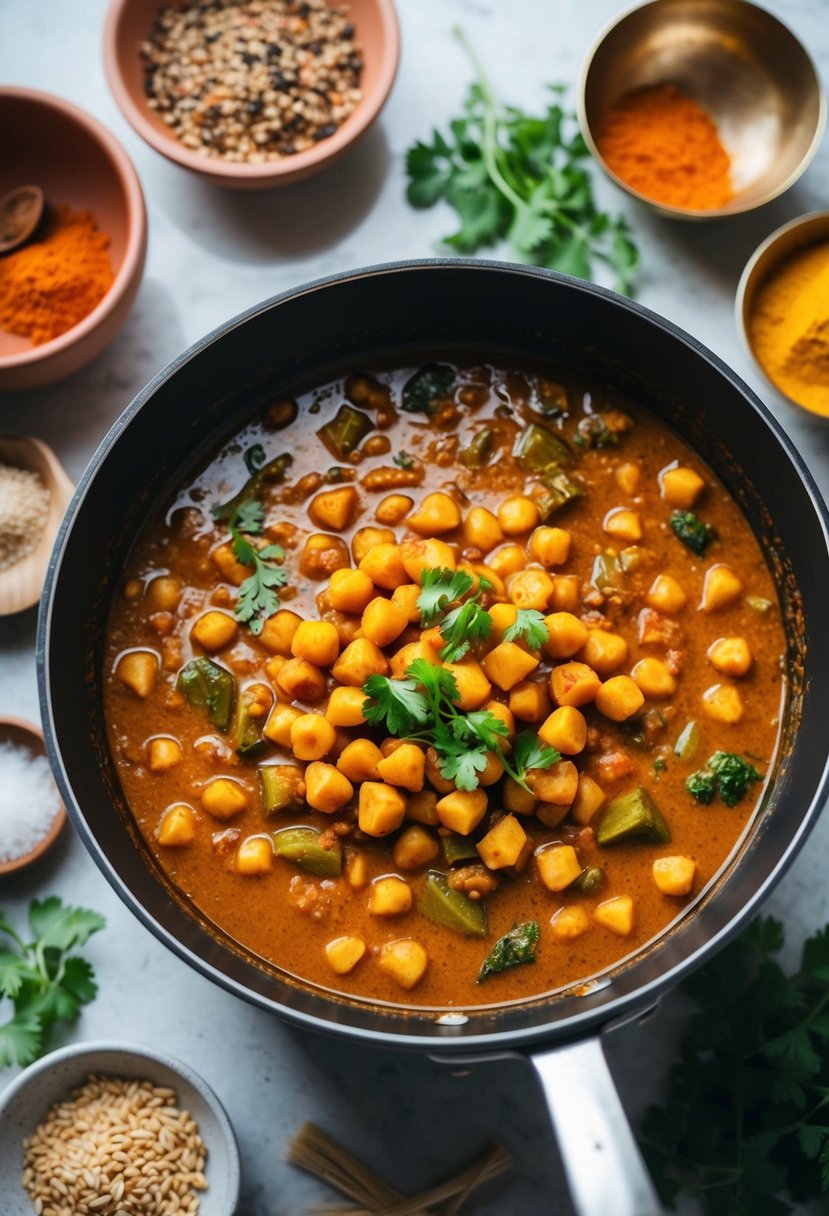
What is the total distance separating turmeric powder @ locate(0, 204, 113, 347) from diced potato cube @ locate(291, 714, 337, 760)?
1573 mm

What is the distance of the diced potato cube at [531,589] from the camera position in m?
3.52

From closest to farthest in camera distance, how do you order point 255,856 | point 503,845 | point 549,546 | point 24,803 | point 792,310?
point 503,845, point 255,856, point 549,546, point 24,803, point 792,310

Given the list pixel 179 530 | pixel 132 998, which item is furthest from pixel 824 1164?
pixel 179 530

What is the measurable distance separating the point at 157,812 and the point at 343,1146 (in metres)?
1.23

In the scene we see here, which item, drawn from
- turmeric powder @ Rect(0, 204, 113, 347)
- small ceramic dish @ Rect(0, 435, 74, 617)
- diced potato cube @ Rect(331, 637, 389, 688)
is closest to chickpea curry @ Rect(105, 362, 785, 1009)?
diced potato cube @ Rect(331, 637, 389, 688)

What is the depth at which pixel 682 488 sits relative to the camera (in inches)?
148

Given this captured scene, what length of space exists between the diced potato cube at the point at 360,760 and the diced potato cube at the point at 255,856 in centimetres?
33

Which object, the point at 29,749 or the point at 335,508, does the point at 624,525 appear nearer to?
the point at 335,508

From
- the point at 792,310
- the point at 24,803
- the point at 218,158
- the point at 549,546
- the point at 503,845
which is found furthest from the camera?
the point at 218,158

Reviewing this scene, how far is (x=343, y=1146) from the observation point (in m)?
3.79

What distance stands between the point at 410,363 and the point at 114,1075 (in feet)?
8.03

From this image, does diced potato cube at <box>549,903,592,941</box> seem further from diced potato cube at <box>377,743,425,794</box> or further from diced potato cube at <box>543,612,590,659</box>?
diced potato cube at <box>543,612,590,659</box>

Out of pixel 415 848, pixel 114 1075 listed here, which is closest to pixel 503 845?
pixel 415 848

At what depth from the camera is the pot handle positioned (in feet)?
8.70
